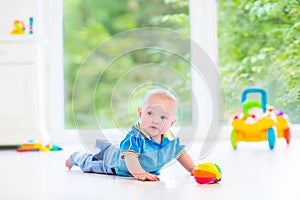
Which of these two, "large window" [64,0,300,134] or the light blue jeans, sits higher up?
"large window" [64,0,300,134]

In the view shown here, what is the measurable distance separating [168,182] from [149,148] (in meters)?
0.12

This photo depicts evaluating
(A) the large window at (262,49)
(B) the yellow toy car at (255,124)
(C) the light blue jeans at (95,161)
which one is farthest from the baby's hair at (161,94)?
(A) the large window at (262,49)

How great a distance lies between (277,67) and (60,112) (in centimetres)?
156

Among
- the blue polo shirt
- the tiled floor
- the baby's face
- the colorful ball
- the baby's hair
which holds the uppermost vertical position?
the baby's hair

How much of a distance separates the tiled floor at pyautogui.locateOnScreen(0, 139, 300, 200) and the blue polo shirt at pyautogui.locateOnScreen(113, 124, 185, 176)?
7cm

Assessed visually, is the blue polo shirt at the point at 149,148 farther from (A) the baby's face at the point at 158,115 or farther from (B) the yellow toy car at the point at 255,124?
(B) the yellow toy car at the point at 255,124

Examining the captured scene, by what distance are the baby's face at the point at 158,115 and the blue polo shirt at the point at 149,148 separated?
33 mm

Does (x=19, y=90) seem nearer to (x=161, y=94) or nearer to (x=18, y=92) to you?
Answer: (x=18, y=92)

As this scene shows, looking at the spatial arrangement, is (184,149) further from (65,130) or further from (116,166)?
(65,130)

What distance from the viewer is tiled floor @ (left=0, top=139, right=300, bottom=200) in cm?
129

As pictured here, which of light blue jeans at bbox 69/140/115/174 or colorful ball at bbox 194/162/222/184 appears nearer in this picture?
colorful ball at bbox 194/162/222/184

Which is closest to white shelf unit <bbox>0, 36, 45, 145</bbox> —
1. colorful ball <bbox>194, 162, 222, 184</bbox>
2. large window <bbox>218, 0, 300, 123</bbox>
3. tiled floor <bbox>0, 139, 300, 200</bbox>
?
tiled floor <bbox>0, 139, 300, 200</bbox>

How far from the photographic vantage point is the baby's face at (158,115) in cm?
147

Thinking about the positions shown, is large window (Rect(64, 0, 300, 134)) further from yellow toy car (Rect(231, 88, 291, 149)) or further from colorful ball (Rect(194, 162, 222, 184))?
colorful ball (Rect(194, 162, 222, 184))
